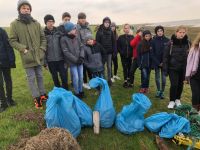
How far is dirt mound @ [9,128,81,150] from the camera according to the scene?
405 cm

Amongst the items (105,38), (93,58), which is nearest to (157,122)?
(93,58)

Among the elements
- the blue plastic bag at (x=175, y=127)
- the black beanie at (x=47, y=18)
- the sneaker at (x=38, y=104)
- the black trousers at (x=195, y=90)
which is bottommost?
the blue plastic bag at (x=175, y=127)

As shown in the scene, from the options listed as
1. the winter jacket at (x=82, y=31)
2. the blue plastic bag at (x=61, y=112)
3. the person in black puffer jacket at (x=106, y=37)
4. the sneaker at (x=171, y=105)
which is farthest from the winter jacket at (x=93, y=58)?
the blue plastic bag at (x=61, y=112)

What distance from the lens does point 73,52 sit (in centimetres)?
727

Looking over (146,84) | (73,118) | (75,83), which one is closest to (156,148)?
(73,118)

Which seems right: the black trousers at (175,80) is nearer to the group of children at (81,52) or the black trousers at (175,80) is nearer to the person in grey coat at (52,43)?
the group of children at (81,52)

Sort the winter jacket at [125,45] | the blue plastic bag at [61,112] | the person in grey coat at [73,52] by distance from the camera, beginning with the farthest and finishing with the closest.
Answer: the winter jacket at [125,45]
the person in grey coat at [73,52]
the blue plastic bag at [61,112]

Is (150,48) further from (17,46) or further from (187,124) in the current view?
(17,46)

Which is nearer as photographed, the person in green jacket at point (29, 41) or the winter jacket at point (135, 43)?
the person in green jacket at point (29, 41)

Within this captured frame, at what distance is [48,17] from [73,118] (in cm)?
291

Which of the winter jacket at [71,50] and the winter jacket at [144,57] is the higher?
the winter jacket at [71,50]

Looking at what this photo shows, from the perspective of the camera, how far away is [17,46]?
21.2ft

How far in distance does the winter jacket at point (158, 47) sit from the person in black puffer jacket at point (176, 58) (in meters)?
0.71

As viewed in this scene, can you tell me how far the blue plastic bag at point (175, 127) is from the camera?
5453mm
